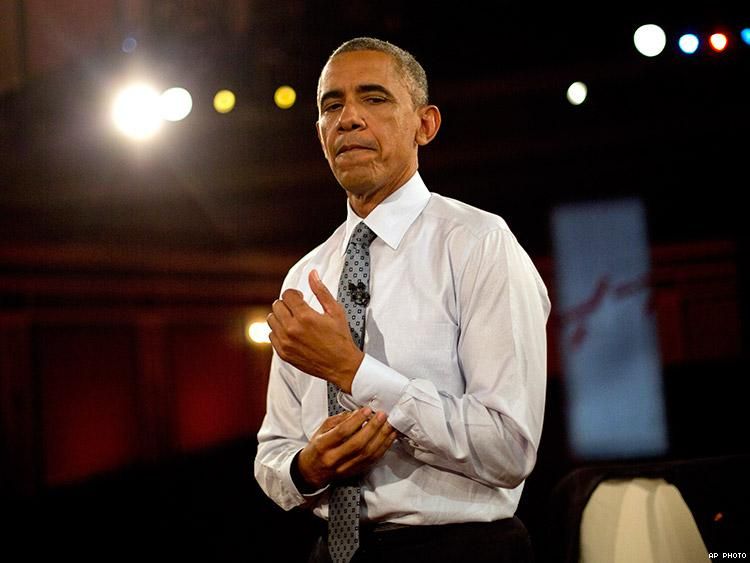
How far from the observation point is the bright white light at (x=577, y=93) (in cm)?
469

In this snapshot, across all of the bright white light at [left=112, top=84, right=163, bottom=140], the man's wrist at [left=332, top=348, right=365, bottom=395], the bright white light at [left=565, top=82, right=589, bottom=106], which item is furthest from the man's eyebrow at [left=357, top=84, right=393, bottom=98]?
the bright white light at [left=565, top=82, right=589, bottom=106]

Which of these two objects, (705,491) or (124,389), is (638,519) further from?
(124,389)

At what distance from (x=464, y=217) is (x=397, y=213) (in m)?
0.13

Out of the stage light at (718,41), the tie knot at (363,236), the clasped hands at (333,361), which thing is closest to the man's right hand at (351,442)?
the clasped hands at (333,361)

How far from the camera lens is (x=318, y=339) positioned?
1.32 meters

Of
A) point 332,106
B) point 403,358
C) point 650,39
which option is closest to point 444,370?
point 403,358

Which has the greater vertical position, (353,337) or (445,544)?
(353,337)

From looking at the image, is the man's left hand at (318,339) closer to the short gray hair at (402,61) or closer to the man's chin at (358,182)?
the man's chin at (358,182)

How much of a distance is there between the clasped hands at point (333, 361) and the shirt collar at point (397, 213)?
242 millimetres

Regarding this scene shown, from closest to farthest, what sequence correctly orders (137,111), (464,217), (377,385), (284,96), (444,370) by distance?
(377,385)
(444,370)
(464,217)
(137,111)
(284,96)

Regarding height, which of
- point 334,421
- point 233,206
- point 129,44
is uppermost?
point 129,44

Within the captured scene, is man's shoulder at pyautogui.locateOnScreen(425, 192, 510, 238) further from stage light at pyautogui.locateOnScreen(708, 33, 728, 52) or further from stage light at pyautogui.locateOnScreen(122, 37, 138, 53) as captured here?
stage light at pyautogui.locateOnScreen(708, 33, 728, 52)

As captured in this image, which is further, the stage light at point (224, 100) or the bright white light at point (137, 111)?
the stage light at point (224, 100)

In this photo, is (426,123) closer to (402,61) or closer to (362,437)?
(402,61)
